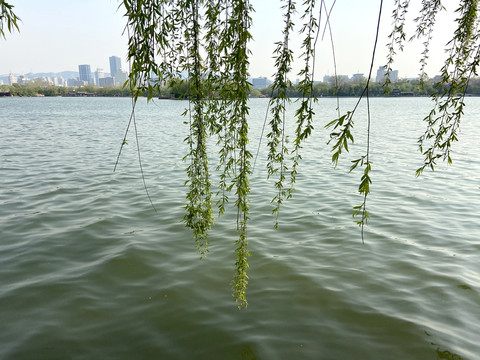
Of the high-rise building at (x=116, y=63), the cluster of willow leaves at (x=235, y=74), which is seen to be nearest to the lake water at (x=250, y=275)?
the cluster of willow leaves at (x=235, y=74)

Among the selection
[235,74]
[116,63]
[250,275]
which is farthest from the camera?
[116,63]

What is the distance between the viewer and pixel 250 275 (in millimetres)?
5934

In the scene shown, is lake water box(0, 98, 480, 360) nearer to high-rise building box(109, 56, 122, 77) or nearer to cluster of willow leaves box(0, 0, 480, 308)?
cluster of willow leaves box(0, 0, 480, 308)

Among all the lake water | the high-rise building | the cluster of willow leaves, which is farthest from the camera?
the high-rise building

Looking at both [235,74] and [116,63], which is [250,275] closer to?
[235,74]

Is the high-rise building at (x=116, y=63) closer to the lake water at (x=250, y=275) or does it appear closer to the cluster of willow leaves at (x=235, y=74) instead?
the cluster of willow leaves at (x=235, y=74)

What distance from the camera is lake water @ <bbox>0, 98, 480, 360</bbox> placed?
4320 mm

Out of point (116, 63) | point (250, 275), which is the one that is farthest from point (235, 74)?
point (116, 63)

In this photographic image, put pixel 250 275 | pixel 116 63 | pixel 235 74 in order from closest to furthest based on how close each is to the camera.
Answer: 1. pixel 235 74
2. pixel 250 275
3. pixel 116 63

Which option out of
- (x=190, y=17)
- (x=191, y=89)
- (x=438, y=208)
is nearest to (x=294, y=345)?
(x=191, y=89)

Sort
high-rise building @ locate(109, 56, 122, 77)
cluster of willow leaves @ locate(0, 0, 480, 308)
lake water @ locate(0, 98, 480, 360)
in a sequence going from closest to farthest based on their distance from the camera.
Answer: cluster of willow leaves @ locate(0, 0, 480, 308) → lake water @ locate(0, 98, 480, 360) → high-rise building @ locate(109, 56, 122, 77)

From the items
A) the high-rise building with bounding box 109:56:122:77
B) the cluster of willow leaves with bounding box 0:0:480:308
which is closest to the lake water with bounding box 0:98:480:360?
the cluster of willow leaves with bounding box 0:0:480:308

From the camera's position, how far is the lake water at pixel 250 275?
432cm

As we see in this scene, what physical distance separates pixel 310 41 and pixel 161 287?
4.46 metres
